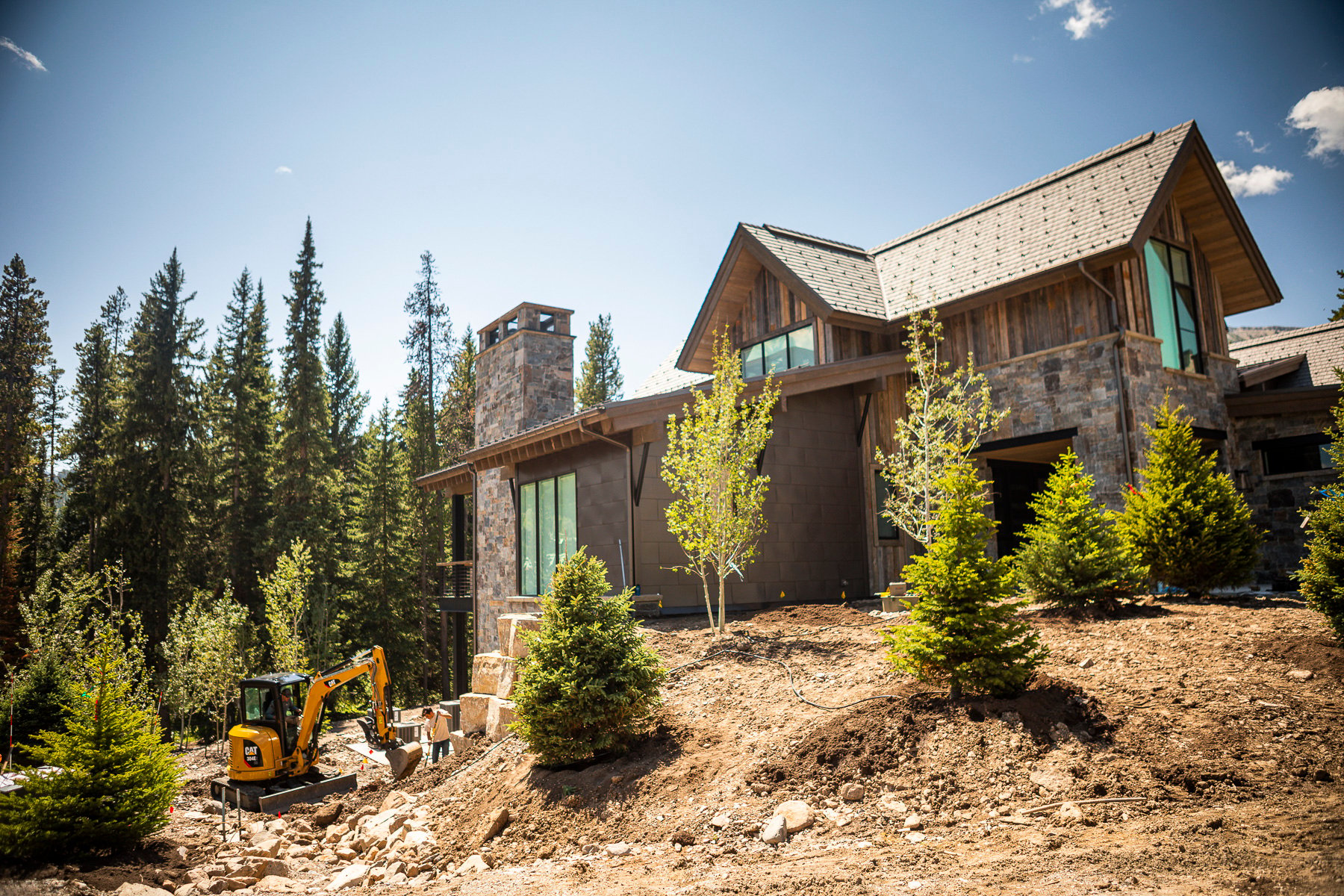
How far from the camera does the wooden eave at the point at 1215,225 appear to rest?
38.8ft

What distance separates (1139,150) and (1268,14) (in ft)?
8.06

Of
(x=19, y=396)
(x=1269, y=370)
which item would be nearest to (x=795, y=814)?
(x=1269, y=370)

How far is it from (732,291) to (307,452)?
22.4 meters

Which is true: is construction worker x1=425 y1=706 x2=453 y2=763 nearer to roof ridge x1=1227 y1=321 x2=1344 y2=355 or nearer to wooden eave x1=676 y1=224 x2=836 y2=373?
wooden eave x1=676 y1=224 x2=836 y2=373

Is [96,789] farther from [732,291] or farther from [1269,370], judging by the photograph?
[1269,370]

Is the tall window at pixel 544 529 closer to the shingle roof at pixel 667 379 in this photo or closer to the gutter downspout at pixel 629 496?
the gutter downspout at pixel 629 496

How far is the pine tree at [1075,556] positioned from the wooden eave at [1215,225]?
5.17 metres

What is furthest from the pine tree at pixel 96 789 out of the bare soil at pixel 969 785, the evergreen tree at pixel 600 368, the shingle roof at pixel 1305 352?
the evergreen tree at pixel 600 368

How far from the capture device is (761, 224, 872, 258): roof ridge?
646 inches

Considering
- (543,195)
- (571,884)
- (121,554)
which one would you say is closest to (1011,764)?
(571,884)

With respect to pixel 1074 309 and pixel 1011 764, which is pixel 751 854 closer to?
pixel 1011 764

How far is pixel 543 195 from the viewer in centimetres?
1491

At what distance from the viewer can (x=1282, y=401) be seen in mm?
12570

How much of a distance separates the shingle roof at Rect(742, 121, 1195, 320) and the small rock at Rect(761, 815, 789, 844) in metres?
10.1
